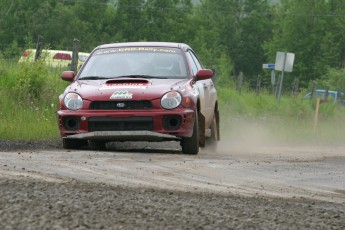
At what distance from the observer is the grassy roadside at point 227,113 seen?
19.0 meters

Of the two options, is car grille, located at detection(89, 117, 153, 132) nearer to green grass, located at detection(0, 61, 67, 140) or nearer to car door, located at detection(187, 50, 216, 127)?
car door, located at detection(187, 50, 216, 127)

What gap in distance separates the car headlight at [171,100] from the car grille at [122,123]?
0.93 ft

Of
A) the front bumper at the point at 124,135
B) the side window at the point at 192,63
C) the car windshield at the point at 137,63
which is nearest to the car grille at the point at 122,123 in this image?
the front bumper at the point at 124,135

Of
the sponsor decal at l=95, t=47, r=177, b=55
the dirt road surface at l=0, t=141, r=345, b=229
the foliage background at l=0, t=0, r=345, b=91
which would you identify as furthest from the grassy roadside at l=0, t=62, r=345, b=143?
the foliage background at l=0, t=0, r=345, b=91

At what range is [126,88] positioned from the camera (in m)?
14.4

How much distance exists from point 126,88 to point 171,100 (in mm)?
630

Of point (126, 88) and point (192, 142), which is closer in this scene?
point (126, 88)

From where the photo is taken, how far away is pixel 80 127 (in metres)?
14.3

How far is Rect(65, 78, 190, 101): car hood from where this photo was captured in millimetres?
14234

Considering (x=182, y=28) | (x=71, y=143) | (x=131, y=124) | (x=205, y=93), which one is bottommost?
(x=182, y=28)

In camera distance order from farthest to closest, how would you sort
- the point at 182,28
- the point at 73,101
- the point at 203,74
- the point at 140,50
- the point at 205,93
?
the point at 182,28 → the point at 205,93 → the point at 140,50 → the point at 203,74 → the point at 73,101

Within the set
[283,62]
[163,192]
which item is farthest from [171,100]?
[283,62]

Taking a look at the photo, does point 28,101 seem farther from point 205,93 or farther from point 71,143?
point 71,143

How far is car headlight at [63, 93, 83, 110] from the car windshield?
798 millimetres
